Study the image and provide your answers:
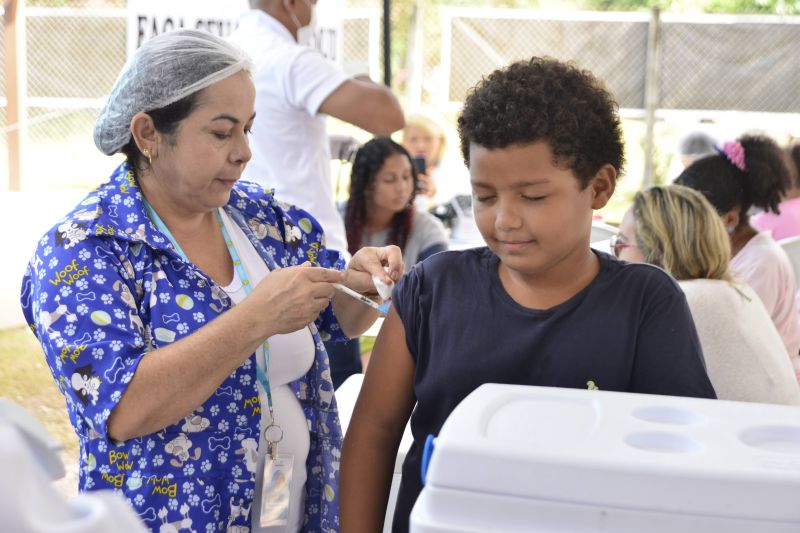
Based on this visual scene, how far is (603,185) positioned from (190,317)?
0.68 m

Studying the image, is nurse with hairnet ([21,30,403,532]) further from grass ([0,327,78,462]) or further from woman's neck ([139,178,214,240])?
grass ([0,327,78,462])

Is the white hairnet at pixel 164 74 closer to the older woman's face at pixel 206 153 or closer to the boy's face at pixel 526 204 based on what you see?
the older woman's face at pixel 206 153

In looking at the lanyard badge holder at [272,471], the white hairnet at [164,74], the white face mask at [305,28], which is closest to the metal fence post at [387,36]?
the white face mask at [305,28]

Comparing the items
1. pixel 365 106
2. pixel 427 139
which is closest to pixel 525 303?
pixel 365 106

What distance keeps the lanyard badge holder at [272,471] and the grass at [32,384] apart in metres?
3.06

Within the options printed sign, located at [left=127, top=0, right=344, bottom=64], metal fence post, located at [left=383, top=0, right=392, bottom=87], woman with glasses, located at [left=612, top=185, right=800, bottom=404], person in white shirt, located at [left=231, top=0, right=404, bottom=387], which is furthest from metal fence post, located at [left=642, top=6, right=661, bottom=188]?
woman with glasses, located at [left=612, top=185, right=800, bottom=404]

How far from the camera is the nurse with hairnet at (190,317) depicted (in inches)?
56.6

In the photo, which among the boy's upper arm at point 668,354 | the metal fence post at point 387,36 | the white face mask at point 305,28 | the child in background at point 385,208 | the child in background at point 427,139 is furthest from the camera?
the child in background at point 427,139

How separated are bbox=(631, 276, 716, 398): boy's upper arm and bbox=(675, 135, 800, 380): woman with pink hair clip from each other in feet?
6.23

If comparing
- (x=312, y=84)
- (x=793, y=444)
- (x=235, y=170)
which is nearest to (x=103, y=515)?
(x=793, y=444)

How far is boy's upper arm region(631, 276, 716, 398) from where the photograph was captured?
1296mm

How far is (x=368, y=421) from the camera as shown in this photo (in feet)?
4.61

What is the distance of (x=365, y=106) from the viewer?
2.96 m

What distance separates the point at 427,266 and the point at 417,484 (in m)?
0.32
